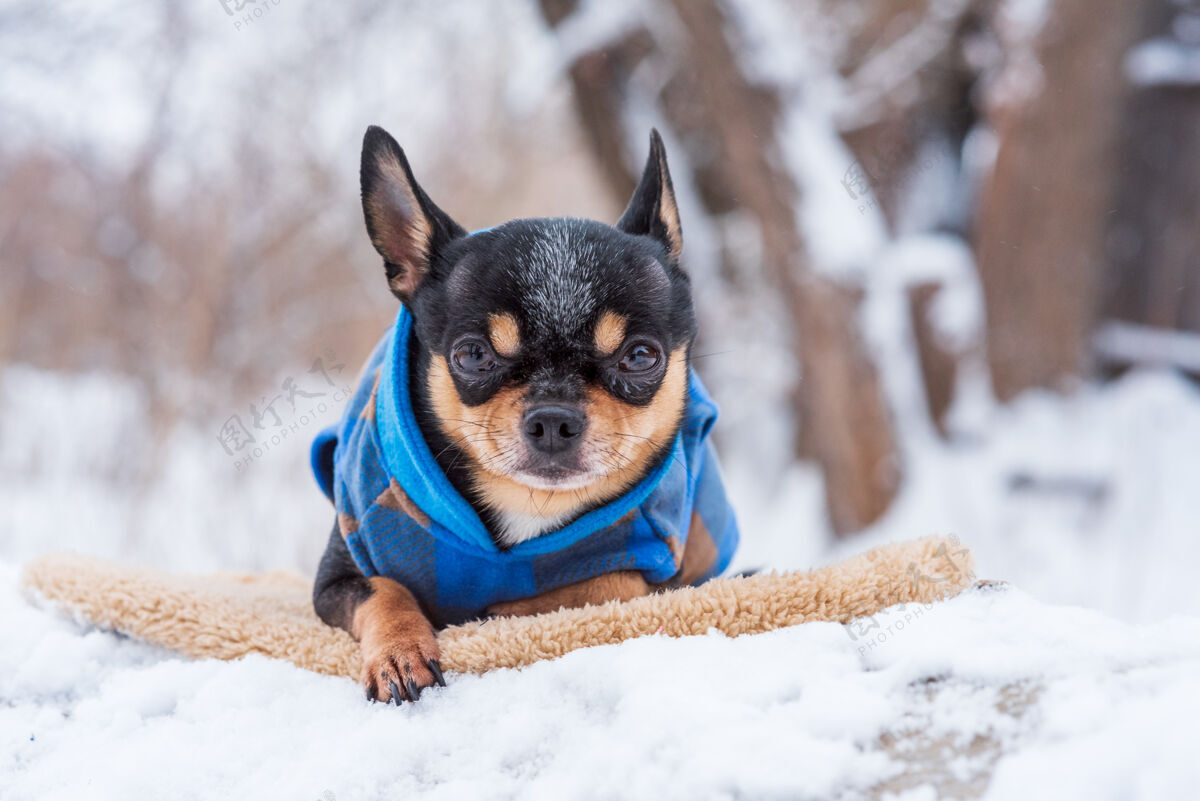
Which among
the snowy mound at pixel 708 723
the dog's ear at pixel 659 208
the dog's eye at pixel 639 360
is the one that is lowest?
the snowy mound at pixel 708 723

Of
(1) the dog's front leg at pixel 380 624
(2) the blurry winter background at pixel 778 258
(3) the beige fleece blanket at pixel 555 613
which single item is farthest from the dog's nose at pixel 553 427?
(2) the blurry winter background at pixel 778 258

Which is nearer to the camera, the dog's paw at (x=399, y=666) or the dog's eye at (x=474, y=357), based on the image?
the dog's paw at (x=399, y=666)

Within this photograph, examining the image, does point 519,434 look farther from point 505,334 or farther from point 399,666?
point 399,666

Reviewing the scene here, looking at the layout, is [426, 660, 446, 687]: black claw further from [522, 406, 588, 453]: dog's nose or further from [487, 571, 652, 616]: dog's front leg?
[522, 406, 588, 453]: dog's nose

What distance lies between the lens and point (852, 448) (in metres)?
5.49

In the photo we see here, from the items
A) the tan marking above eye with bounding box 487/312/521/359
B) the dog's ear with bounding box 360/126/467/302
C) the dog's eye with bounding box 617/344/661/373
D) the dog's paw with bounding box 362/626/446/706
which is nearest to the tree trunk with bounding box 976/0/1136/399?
the dog's eye with bounding box 617/344/661/373

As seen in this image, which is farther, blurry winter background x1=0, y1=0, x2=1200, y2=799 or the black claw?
blurry winter background x1=0, y1=0, x2=1200, y2=799

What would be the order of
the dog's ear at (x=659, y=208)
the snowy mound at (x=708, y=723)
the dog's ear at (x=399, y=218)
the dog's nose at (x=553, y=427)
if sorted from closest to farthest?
the snowy mound at (x=708, y=723), the dog's nose at (x=553, y=427), the dog's ear at (x=399, y=218), the dog's ear at (x=659, y=208)

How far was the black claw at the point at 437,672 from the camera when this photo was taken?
1.73 metres

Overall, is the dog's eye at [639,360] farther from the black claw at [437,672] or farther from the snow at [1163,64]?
the snow at [1163,64]

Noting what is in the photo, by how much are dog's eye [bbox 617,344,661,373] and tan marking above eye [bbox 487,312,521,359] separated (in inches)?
9.7

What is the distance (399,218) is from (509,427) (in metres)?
0.66

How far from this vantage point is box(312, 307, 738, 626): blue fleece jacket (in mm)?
2088

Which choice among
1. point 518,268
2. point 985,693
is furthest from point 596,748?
point 518,268
